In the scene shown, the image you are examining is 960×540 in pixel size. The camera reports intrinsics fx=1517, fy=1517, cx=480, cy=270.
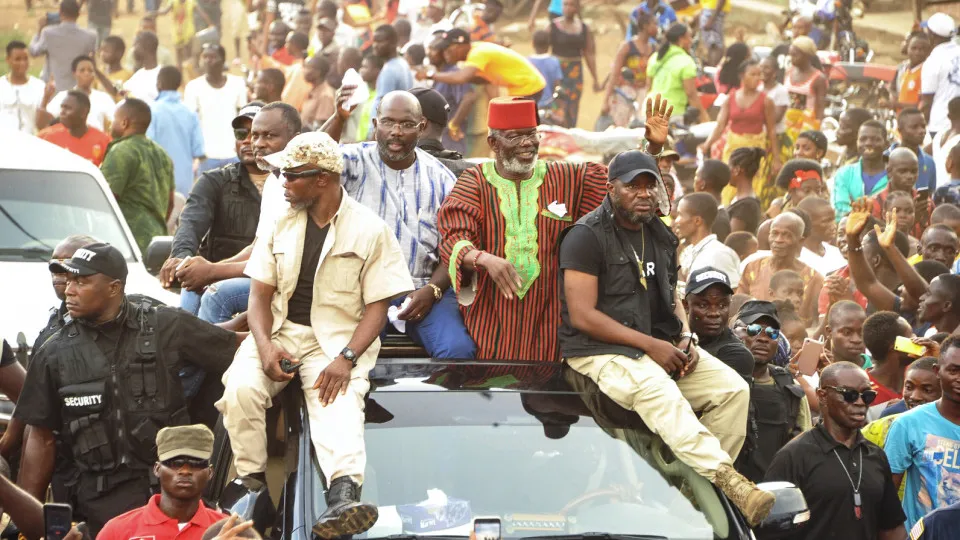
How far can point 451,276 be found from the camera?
6.19 meters

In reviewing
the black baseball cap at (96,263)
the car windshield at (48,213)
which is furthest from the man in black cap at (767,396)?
the car windshield at (48,213)

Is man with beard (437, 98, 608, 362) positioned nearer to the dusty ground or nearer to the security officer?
the security officer

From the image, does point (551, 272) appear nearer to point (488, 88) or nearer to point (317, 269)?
point (317, 269)

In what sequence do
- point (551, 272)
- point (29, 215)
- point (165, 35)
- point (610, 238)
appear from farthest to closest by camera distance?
point (165, 35) → point (29, 215) → point (551, 272) → point (610, 238)

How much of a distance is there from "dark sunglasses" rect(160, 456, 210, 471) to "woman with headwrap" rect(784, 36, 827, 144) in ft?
41.5

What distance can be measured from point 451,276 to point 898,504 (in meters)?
2.03

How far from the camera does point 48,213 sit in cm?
972

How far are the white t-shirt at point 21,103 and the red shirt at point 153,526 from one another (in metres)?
11.0

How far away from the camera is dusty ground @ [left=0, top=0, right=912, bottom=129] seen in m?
25.8

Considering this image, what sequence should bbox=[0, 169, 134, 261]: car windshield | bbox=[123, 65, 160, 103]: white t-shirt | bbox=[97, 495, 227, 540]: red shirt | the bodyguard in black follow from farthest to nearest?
bbox=[123, 65, 160, 103]: white t-shirt < bbox=[0, 169, 134, 261]: car windshield < the bodyguard in black < bbox=[97, 495, 227, 540]: red shirt

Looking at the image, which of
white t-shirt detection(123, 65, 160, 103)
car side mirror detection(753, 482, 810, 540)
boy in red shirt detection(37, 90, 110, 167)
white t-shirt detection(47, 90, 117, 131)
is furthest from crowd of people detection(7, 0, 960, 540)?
white t-shirt detection(123, 65, 160, 103)

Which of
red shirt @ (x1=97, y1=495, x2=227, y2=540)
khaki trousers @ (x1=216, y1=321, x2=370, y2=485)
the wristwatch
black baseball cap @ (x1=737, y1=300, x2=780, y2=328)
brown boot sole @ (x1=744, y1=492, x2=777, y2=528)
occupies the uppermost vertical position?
the wristwatch

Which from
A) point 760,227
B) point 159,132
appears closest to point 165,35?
point 159,132

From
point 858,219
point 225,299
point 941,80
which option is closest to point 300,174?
point 225,299
